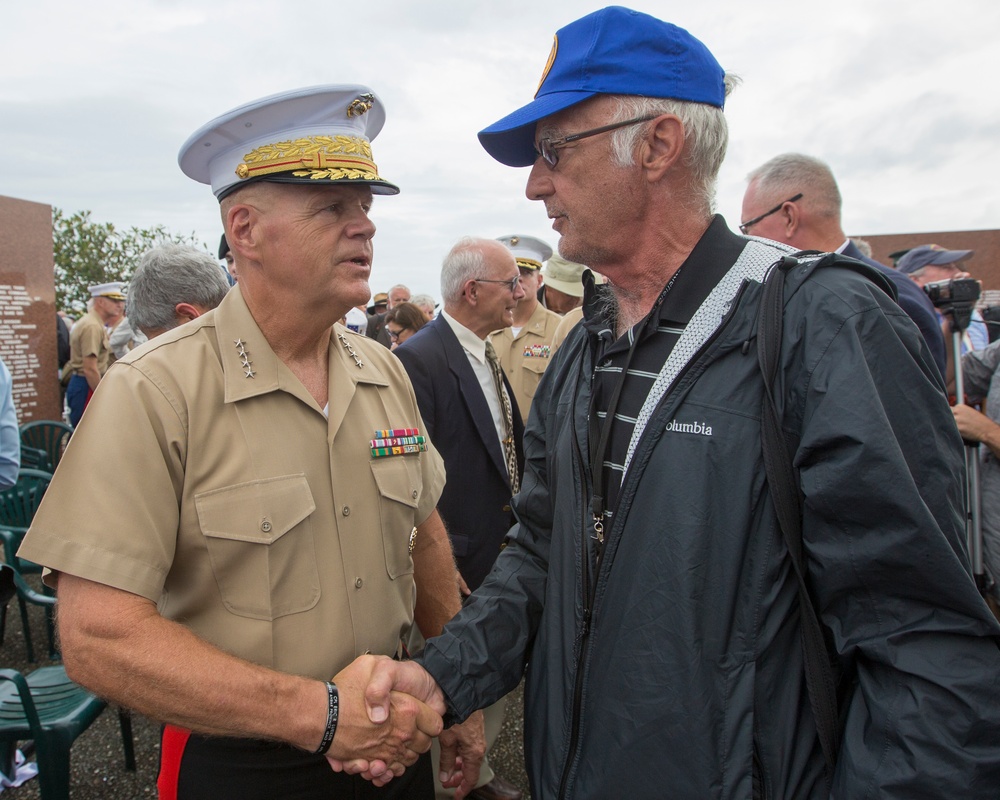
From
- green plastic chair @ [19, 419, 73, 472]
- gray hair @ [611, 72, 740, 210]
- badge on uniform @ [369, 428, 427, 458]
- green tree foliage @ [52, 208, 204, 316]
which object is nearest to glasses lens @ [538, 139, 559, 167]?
gray hair @ [611, 72, 740, 210]

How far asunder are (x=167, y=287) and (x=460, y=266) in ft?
5.80

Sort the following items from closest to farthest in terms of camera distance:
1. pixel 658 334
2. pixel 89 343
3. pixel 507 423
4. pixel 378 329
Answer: pixel 658 334 < pixel 507 423 < pixel 89 343 < pixel 378 329

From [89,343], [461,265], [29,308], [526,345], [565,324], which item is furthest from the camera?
[29,308]

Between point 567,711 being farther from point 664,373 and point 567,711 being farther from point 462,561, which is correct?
A: point 462,561

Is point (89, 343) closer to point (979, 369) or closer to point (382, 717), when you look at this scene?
point (382, 717)

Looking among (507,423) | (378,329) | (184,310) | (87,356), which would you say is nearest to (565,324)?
(507,423)

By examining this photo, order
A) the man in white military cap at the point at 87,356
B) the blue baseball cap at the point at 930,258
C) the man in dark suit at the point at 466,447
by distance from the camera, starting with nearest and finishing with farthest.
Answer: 1. the man in dark suit at the point at 466,447
2. the blue baseball cap at the point at 930,258
3. the man in white military cap at the point at 87,356

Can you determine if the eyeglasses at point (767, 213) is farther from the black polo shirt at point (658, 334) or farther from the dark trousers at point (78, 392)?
the dark trousers at point (78, 392)

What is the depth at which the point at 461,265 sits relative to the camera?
420cm

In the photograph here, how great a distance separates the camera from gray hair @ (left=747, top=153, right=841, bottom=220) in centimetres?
368

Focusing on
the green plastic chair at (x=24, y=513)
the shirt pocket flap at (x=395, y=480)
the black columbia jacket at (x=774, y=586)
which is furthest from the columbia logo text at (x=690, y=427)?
the green plastic chair at (x=24, y=513)

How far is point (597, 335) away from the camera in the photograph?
178 centimetres

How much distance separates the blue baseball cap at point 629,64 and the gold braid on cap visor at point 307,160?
1.90 feet

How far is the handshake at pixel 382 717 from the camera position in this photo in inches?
64.6
